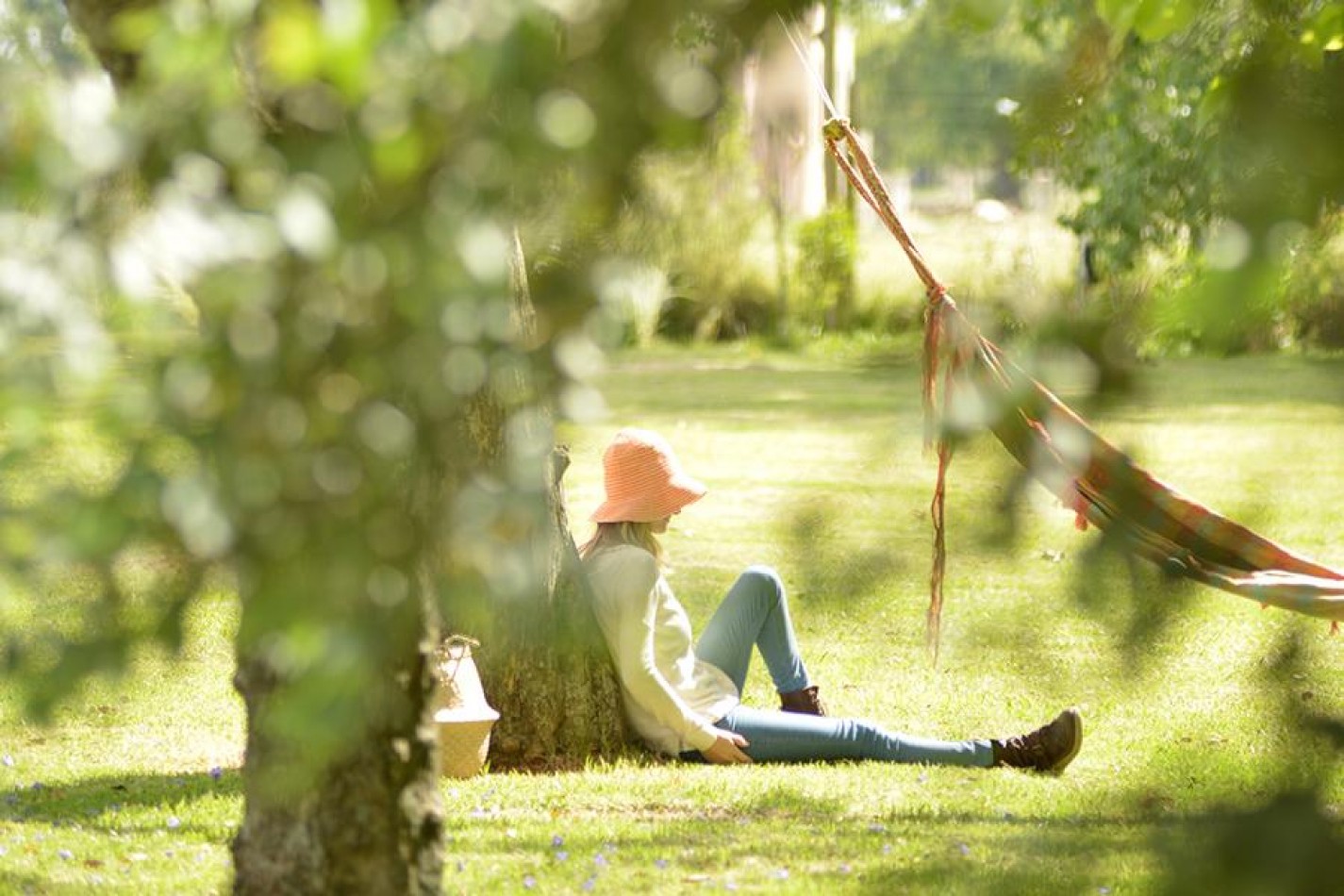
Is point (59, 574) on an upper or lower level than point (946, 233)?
lower

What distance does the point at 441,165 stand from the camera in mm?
1175

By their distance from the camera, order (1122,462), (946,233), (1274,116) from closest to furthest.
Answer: (1274,116) < (1122,462) < (946,233)

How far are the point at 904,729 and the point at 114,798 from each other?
2069 mm

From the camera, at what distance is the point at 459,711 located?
4586 mm

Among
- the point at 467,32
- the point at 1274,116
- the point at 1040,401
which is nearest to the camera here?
the point at 467,32

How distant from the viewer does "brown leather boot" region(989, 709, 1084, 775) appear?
15.8 feet

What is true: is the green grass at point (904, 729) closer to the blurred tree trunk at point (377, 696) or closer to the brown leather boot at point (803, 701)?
the blurred tree trunk at point (377, 696)

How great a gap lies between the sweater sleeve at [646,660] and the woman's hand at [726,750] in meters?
0.02

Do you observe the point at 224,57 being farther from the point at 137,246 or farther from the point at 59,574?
the point at 59,574

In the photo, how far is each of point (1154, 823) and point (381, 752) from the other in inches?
50.6

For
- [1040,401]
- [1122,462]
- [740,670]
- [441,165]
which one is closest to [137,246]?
[441,165]

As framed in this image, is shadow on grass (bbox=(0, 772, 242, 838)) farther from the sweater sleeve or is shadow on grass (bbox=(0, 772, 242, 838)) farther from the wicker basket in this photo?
the sweater sleeve

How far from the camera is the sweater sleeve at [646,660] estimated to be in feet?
15.3

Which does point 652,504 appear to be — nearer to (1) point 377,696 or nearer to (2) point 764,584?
(2) point 764,584
